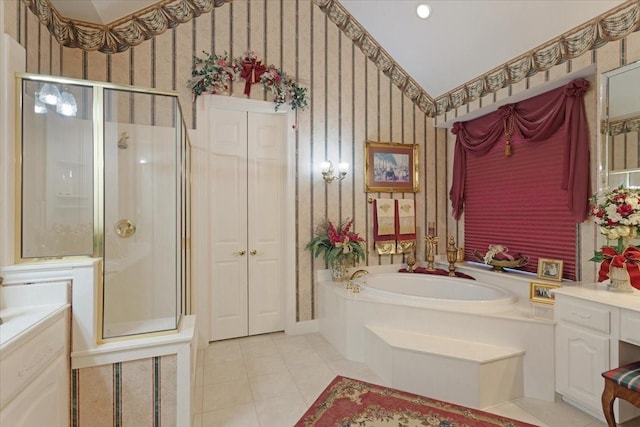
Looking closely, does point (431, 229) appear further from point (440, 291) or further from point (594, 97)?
point (594, 97)

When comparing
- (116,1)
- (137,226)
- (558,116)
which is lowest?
(137,226)

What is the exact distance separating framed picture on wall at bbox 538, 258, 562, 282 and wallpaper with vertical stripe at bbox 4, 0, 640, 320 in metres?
0.20

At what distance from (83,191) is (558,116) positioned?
12.7ft

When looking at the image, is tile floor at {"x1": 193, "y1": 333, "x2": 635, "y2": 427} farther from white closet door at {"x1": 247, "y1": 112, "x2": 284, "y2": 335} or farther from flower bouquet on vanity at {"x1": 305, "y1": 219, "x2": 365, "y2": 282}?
flower bouquet on vanity at {"x1": 305, "y1": 219, "x2": 365, "y2": 282}

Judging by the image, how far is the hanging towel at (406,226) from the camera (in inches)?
156

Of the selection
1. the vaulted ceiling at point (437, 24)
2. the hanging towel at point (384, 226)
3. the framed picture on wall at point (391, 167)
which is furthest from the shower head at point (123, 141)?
the hanging towel at point (384, 226)

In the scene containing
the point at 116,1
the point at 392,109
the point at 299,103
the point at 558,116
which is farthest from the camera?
the point at 392,109

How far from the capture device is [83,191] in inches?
70.7

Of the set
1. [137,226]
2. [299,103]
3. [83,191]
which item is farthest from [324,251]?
[83,191]

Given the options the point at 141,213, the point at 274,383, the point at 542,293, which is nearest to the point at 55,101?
the point at 141,213

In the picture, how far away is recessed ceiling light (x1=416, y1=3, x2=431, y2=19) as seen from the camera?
319 centimetres

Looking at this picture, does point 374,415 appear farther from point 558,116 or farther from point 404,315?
point 558,116

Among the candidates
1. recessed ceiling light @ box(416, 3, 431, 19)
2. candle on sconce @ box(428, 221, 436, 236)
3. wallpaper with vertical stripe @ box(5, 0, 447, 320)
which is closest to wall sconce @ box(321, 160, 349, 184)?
wallpaper with vertical stripe @ box(5, 0, 447, 320)

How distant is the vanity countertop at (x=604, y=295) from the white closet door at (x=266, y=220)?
2.61 metres
